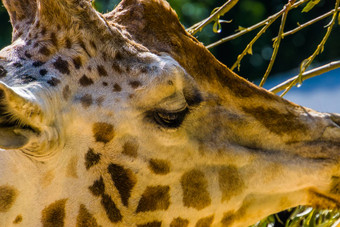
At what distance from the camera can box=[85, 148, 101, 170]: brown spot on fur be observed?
214 cm

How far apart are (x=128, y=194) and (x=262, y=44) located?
11294 millimetres

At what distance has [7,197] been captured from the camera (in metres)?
2.08

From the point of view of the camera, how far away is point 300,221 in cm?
342

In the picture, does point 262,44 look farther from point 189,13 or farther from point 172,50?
point 172,50

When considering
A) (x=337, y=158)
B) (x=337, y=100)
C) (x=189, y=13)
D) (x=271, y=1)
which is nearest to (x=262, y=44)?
(x=271, y=1)

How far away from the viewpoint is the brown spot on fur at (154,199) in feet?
7.27

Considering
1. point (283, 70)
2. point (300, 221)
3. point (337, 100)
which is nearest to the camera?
point (300, 221)

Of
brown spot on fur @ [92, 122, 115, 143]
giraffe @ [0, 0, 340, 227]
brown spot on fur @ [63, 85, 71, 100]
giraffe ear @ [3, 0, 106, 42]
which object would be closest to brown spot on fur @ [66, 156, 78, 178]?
giraffe @ [0, 0, 340, 227]

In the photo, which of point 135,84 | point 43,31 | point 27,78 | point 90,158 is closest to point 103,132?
point 90,158

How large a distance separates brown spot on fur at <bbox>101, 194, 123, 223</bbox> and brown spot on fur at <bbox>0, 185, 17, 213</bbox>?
0.30 meters

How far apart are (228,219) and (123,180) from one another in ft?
1.52

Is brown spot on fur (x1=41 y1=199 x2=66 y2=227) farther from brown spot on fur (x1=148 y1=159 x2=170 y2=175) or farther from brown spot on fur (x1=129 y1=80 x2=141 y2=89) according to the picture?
brown spot on fur (x1=129 y1=80 x2=141 y2=89)

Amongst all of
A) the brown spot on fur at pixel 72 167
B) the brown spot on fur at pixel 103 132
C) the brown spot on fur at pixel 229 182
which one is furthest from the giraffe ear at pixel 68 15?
the brown spot on fur at pixel 229 182

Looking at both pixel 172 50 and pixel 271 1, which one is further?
pixel 271 1
